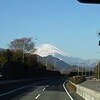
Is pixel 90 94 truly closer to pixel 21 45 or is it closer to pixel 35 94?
pixel 35 94

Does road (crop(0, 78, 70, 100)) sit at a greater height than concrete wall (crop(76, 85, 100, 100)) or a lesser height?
lesser

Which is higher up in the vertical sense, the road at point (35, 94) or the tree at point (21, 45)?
the tree at point (21, 45)

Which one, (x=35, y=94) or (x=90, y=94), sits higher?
(x=90, y=94)

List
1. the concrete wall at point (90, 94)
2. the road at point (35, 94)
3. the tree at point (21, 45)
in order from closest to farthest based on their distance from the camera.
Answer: the concrete wall at point (90, 94)
the road at point (35, 94)
the tree at point (21, 45)

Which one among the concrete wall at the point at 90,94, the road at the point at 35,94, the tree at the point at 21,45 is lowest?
the road at the point at 35,94

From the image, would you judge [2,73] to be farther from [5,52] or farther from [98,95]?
[98,95]

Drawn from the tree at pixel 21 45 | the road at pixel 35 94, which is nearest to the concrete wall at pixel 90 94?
the road at pixel 35 94

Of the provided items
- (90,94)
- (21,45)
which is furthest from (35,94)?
(21,45)

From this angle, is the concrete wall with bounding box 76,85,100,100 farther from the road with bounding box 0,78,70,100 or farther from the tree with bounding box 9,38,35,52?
the tree with bounding box 9,38,35,52

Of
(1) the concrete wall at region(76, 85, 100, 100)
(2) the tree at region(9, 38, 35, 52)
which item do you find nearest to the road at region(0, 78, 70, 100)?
(1) the concrete wall at region(76, 85, 100, 100)

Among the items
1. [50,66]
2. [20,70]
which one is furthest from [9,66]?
[50,66]

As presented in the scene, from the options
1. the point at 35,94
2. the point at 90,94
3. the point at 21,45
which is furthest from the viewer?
the point at 21,45

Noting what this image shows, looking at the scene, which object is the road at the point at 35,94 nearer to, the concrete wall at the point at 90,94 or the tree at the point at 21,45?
the concrete wall at the point at 90,94

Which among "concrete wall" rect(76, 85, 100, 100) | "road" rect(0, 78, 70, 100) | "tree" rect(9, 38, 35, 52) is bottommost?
"road" rect(0, 78, 70, 100)
